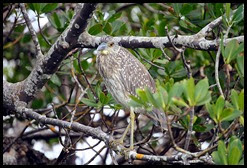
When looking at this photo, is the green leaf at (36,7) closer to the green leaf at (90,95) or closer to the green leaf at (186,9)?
the green leaf at (90,95)

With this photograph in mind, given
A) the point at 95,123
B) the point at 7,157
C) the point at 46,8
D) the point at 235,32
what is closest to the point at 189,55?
the point at 235,32

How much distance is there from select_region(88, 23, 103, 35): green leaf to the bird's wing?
1.02ft

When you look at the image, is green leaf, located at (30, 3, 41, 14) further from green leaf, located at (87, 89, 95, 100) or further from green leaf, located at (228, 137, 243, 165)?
green leaf, located at (228, 137, 243, 165)

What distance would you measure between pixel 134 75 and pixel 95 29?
1.51 ft

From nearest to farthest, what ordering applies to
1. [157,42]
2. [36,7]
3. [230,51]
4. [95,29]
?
[230,51], [157,42], [95,29], [36,7]

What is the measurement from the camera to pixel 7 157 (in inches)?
189

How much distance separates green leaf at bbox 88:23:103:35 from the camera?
4.28 m

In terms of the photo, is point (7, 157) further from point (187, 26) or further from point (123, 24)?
point (187, 26)

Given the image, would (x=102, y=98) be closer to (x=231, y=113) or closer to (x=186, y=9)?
(x=186, y=9)

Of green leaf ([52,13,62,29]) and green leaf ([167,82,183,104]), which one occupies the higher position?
green leaf ([52,13,62,29])

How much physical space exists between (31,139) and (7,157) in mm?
592

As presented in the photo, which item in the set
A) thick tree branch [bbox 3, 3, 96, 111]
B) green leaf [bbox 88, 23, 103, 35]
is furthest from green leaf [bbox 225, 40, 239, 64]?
green leaf [bbox 88, 23, 103, 35]

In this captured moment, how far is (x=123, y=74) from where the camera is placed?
444 cm

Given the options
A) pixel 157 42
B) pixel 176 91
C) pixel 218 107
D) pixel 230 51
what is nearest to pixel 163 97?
pixel 176 91
